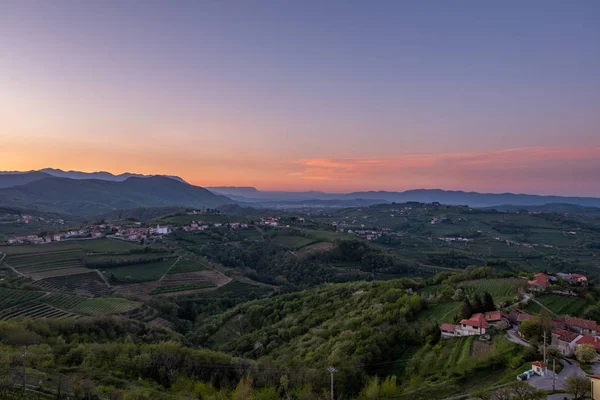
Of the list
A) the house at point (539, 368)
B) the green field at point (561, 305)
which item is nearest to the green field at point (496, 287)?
the green field at point (561, 305)

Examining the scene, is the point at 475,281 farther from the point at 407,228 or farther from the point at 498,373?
the point at 407,228

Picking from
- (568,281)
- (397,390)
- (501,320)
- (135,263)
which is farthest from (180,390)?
(135,263)

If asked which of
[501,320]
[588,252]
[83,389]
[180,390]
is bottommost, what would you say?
[588,252]

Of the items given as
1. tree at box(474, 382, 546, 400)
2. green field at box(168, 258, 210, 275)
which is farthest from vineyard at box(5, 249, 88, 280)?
tree at box(474, 382, 546, 400)

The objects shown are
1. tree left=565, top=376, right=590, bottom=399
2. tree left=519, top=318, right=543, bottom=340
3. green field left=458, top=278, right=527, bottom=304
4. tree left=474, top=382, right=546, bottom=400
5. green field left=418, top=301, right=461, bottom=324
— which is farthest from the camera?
green field left=458, top=278, right=527, bottom=304

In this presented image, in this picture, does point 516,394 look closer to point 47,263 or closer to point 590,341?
point 590,341

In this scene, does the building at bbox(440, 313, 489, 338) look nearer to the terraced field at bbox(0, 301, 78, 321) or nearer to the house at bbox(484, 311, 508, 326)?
the house at bbox(484, 311, 508, 326)
